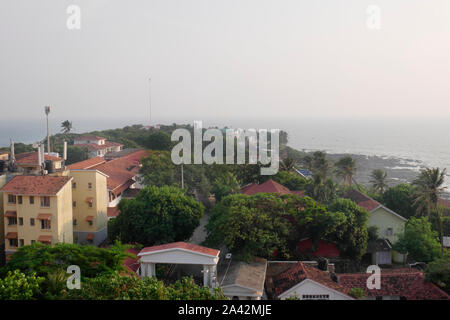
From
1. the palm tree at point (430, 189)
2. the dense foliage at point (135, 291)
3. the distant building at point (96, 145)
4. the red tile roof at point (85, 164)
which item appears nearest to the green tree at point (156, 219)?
the red tile roof at point (85, 164)

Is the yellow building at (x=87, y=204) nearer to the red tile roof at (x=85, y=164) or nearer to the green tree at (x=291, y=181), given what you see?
the red tile roof at (x=85, y=164)

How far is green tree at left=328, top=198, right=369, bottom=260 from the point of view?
2317cm

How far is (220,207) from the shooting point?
2350 centimetres

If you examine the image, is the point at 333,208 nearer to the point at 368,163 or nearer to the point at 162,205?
the point at 162,205

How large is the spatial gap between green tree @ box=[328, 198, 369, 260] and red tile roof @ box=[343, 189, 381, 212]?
10.2 ft

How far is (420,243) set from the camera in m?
22.3

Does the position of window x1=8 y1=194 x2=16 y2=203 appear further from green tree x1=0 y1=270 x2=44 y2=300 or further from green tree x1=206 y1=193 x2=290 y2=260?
green tree x1=0 y1=270 x2=44 y2=300

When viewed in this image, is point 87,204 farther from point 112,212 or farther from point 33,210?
point 33,210

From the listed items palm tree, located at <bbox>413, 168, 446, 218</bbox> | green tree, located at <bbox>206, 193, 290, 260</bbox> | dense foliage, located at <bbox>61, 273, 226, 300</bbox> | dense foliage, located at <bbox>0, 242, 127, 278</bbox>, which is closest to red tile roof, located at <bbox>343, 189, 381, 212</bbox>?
palm tree, located at <bbox>413, 168, 446, 218</bbox>

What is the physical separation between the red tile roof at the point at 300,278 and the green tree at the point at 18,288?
399 inches

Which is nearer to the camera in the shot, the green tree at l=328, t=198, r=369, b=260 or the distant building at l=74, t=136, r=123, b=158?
the green tree at l=328, t=198, r=369, b=260

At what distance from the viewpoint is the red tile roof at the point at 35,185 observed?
73.5 feet

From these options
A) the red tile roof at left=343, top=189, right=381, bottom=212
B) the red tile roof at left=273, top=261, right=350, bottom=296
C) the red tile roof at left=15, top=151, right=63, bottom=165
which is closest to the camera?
Result: the red tile roof at left=273, top=261, right=350, bottom=296

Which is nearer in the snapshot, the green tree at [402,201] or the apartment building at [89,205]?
the apartment building at [89,205]
